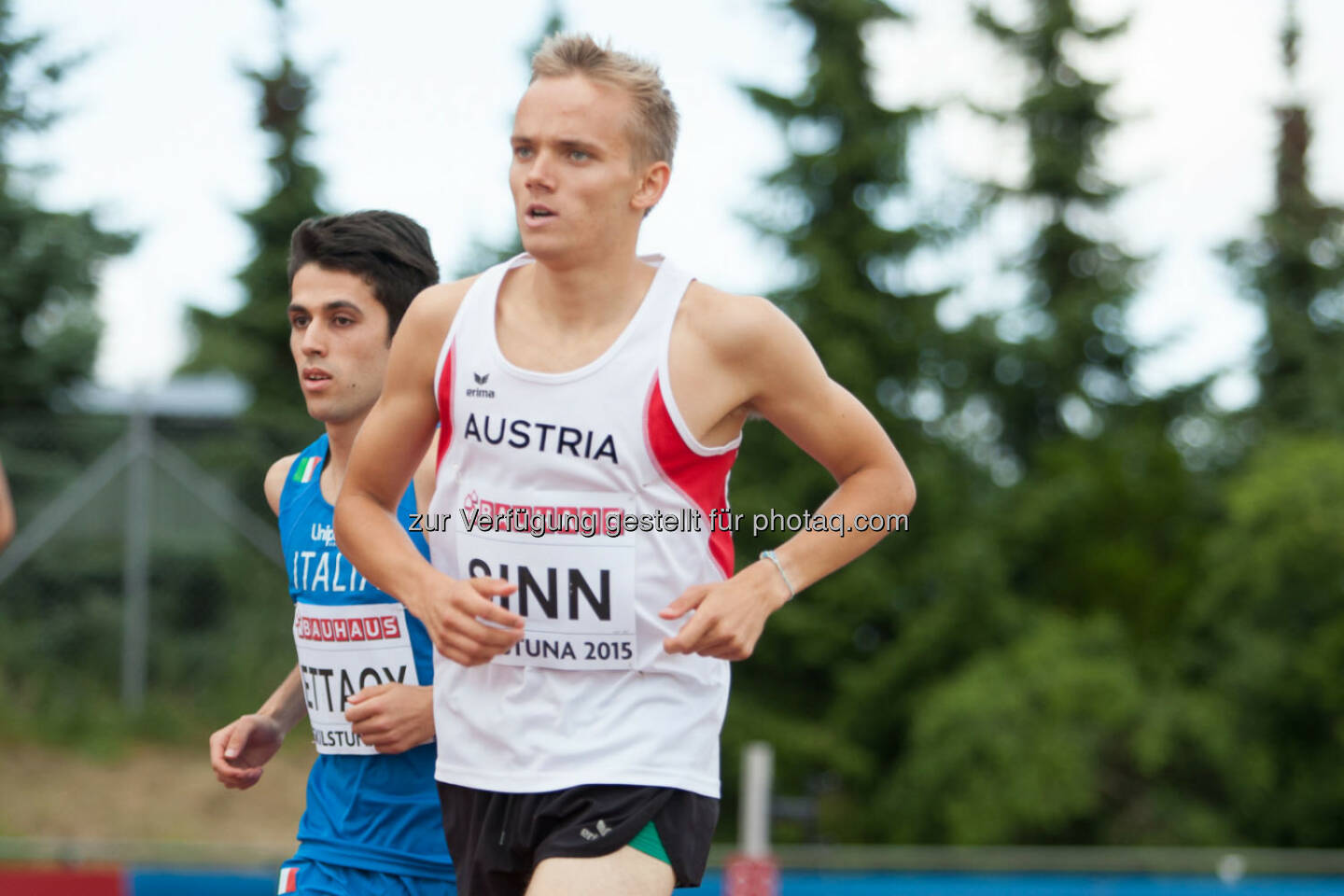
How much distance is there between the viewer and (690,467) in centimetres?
261

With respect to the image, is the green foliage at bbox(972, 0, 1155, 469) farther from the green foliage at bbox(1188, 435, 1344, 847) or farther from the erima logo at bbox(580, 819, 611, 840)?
the erima logo at bbox(580, 819, 611, 840)

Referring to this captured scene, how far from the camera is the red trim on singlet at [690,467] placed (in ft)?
8.29

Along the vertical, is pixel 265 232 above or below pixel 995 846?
above

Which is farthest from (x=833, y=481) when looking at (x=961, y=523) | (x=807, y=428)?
(x=807, y=428)

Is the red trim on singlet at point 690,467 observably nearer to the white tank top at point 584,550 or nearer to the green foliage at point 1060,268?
the white tank top at point 584,550

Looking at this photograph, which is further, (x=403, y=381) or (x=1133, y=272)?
(x=1133, y=272)

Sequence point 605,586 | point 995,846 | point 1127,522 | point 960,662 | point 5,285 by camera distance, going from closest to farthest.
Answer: point 605,586 → point 5,285 → point 995,846 → point 960,662 → point 1127,522

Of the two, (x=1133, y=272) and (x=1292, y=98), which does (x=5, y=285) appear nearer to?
(x=1133, y=272)

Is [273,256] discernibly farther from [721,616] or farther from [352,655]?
[721,616]

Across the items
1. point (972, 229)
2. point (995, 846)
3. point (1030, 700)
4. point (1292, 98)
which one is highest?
point (1292, 98)

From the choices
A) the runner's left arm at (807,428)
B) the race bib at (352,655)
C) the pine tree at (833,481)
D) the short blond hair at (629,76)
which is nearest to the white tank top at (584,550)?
the runner's left arm at (807,428)

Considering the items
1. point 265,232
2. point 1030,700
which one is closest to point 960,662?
point 1030,700

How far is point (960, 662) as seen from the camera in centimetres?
1656

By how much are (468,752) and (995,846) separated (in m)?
12.1
